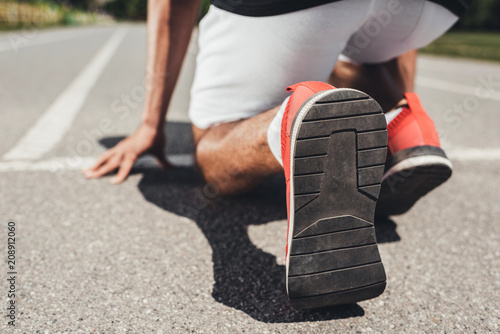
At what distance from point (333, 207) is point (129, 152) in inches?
43.6

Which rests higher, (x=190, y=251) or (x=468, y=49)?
(x=190, y=251)

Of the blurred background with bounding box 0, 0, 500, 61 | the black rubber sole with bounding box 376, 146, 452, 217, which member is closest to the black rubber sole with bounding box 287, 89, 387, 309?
the black rubber sole with bounding box 376, 146, 452, 217

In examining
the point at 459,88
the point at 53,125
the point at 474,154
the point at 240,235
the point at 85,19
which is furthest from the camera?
the point at 85,19

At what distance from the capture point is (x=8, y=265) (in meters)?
1.27

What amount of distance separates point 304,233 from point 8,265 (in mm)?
860

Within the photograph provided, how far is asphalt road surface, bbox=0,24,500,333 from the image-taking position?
1061 mm

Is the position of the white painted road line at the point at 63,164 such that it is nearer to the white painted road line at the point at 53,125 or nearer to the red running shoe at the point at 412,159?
the white painted road line at the point at 53,125

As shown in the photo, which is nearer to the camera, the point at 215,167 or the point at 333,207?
the point at 333,207

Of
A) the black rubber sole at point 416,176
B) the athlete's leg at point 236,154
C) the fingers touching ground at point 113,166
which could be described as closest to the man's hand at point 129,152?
the fingers touching ground at point 113,166

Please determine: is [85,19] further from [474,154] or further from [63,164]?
[474,154]

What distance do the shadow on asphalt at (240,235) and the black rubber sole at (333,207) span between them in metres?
0.13

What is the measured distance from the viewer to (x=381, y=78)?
68.4 inches

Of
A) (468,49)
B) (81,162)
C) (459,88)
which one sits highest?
(81,162)

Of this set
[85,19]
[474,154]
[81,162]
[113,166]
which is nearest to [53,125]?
[81,162]
